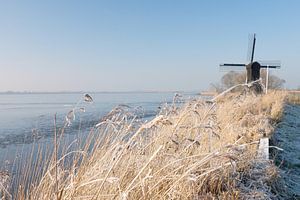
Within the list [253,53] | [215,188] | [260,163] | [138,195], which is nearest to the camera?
[138,195]

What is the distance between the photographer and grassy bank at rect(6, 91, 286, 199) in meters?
1.90

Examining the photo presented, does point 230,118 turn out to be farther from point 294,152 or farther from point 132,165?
point 132,165

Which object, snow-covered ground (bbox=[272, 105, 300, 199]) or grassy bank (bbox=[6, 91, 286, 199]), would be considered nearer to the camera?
grassy bank (bbox=[6, 91, 286, 199])

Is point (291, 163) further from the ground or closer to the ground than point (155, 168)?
closer to the ground

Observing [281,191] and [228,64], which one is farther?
[228,64]

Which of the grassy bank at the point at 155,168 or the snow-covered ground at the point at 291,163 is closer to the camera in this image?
the grassy bank at the point at 155,168

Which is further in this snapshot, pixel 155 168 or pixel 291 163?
pixel 291 163

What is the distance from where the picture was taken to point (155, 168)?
2469mm

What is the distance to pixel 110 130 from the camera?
9.91ft

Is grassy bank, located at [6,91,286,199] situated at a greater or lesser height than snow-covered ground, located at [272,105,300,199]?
greater

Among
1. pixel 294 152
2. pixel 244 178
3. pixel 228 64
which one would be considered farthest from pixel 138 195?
pixel 228 64

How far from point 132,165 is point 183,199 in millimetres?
487

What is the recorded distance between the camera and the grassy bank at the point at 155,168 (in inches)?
74.8

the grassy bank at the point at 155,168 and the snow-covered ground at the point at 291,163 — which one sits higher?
the grassy bank at the point at 155,168
